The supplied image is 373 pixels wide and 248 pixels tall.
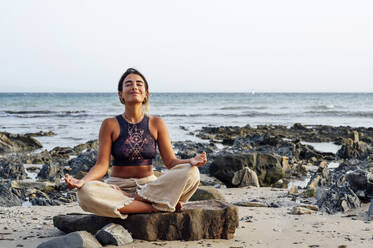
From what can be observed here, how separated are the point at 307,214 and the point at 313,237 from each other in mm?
1122

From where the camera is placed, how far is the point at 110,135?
4.96 meters

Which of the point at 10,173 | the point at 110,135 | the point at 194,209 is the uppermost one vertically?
the point at 110,135

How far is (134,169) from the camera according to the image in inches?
196

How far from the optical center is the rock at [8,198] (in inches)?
270

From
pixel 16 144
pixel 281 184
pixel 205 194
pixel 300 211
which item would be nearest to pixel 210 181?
pixel 281 184

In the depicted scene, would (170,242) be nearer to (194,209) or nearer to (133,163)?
(194,209)

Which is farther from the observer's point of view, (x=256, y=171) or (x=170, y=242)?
(x=256, y=171)

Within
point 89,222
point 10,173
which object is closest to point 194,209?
point 89,222

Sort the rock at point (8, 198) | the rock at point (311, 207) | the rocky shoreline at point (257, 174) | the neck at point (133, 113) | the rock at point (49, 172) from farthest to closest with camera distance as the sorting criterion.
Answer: the rock at point (49, 172) → the rock at point (8, 198) → the rocky shoreline at point (257, 174) → the rock at point (311, 207) → the neck at point (133, 113)

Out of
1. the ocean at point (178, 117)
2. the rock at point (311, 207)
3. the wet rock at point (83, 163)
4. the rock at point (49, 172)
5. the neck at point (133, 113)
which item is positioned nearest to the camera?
the neck at point (133, 113)

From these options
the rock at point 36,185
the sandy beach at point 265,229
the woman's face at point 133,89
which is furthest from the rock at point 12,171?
the woman's face at point 133,89

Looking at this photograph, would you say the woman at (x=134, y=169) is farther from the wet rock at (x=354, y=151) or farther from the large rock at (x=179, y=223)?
the wet rock at (x=354, y=151)

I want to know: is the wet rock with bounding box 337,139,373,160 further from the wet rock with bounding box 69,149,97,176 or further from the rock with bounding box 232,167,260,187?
the wet rock with bounding box 69,149,97,176

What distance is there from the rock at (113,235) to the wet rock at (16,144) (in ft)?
37.1
